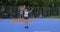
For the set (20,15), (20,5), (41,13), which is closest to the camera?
(20,15)

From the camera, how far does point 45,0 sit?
20547 mm

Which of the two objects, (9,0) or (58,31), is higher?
(9,0)

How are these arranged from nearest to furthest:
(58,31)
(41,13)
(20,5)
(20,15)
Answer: (58,31), (20,15), (41,13), (20,5)

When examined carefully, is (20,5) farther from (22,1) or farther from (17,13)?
(17,13)

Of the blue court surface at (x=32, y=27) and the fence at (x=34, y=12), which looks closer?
the blue court surface at (x=32, y=27)

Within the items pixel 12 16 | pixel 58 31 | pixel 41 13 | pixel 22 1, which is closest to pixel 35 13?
pixel 41 13

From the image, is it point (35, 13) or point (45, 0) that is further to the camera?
point (45, 0)

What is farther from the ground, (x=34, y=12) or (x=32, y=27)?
(x=34, y=12)

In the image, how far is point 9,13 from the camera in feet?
55.9

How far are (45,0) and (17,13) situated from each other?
4.71 meters

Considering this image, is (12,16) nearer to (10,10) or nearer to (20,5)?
Result: (10,10)

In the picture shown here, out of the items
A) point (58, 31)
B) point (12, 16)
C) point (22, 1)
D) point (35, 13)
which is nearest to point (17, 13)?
point (12, 16)

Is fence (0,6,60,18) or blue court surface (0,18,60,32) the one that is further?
fence (0,6,60,18)

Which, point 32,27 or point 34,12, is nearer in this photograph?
point 32,27
